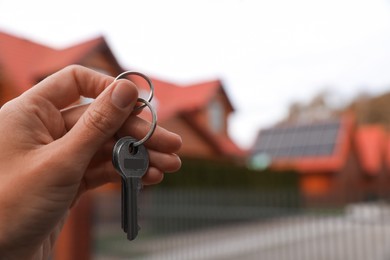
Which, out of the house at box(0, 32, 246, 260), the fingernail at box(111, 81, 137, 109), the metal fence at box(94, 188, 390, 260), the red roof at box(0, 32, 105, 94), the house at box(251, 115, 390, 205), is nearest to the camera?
the fingernail at box(111, 81, 137, 109)

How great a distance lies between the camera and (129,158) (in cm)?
89

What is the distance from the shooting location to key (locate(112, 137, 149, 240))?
88 centimetres

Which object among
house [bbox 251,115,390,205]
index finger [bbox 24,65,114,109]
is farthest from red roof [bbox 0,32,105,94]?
house [bbox 251,115,390,205]

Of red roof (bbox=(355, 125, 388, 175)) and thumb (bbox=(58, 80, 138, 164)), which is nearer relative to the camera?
thumb (bbox=(58, 80, 138, 164))

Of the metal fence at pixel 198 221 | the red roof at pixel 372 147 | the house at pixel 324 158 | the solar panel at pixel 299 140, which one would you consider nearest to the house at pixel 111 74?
the metal fence at pixel 198 221

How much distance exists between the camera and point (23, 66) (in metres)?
12.8

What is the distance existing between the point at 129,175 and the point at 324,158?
24.1 meters

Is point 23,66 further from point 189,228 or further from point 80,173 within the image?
point 80,173

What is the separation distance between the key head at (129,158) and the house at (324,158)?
21.0m

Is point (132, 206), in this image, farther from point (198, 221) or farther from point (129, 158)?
point (198, 221)

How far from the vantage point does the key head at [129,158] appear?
2.89 feet

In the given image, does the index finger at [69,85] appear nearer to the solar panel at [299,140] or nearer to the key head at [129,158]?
the key head at [129,158]

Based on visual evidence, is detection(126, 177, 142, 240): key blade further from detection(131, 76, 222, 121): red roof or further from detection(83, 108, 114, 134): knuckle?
detection(131, 76, 222, 121): red roof

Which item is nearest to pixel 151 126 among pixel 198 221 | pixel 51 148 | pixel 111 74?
pixel 51 148
